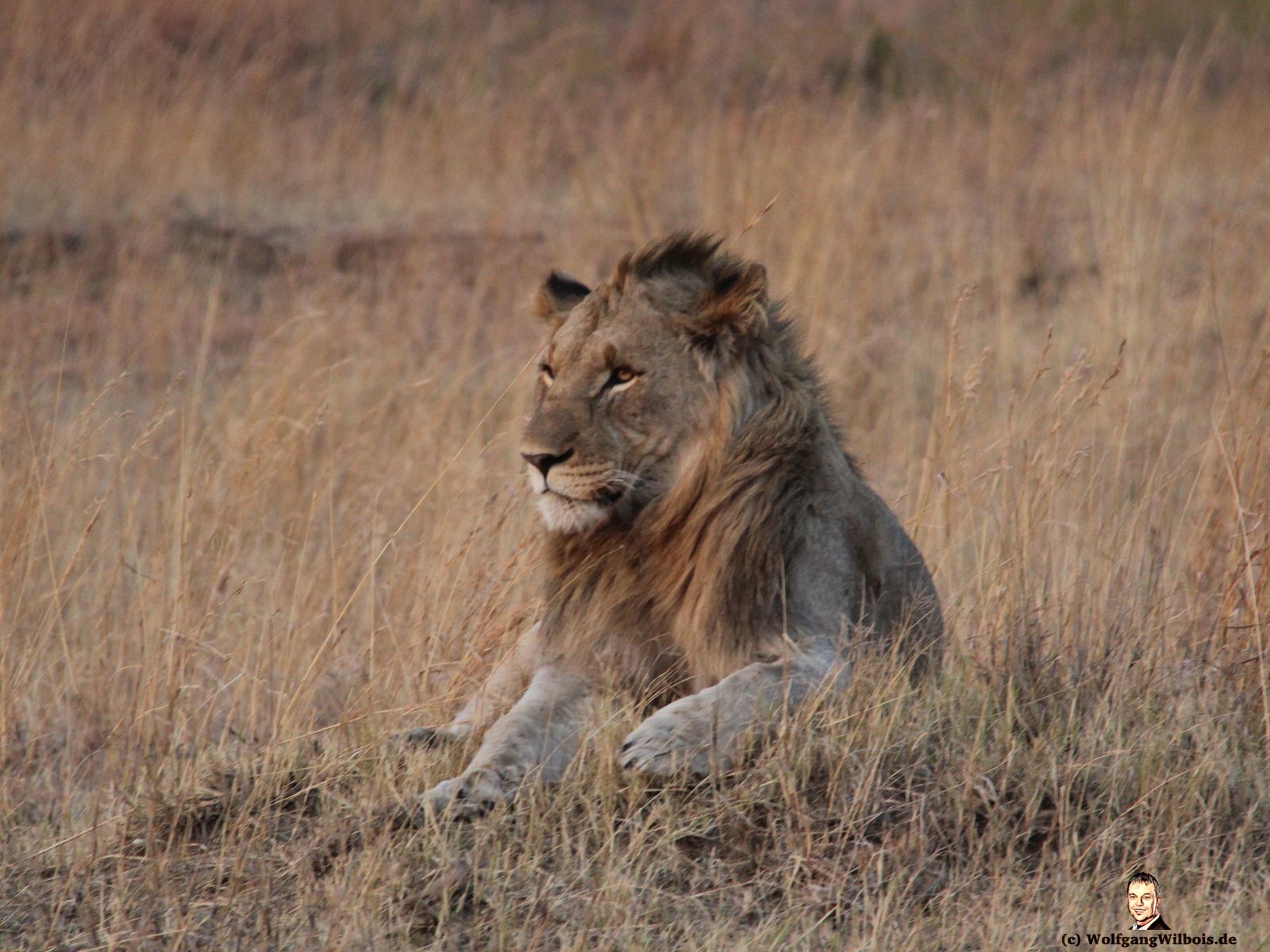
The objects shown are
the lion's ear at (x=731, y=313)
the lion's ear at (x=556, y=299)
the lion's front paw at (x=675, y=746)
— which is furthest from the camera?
the lion's ear at (x=556, y=299)

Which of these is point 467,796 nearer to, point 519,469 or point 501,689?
point 501,689

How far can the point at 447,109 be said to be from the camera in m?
12.1

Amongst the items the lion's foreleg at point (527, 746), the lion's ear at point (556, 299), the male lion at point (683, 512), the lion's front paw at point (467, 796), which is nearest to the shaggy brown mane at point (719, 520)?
the male lion at point (683, 512)

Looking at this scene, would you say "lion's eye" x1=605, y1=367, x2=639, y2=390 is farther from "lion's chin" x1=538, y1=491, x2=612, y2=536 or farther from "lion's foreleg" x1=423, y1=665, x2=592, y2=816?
"lion's foreleg" x1=423, y1=665, x2=592, y2=816

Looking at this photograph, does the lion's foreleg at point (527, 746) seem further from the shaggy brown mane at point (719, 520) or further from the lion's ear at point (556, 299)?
the lion's ear at point (556, 299)

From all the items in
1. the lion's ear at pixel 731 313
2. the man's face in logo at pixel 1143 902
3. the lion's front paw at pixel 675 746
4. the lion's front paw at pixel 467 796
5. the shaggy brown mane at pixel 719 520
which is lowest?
the man's face in logo at pixel 1143 902

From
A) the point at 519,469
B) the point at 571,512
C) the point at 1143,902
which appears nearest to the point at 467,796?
the point at 571,512

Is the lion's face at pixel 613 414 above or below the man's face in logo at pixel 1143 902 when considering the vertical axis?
above

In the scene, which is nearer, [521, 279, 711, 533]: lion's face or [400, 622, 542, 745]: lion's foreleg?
[521, 279, 711, 533]: lion's face

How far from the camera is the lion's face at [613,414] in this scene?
3539mm

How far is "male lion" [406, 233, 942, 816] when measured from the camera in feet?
11.7

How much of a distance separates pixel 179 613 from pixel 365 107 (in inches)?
363

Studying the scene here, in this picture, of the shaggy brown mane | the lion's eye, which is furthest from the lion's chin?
the lion's eye

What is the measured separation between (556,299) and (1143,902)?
6.81ft
